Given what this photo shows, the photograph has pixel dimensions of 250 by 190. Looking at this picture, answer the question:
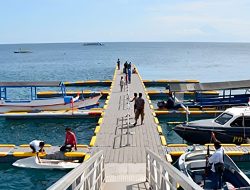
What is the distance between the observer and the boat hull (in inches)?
719

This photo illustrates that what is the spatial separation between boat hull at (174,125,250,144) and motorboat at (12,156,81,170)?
275 inches

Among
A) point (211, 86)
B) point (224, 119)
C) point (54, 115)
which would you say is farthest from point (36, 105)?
point (224, 119)

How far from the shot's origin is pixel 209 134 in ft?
61.3

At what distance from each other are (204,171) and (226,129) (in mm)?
6271

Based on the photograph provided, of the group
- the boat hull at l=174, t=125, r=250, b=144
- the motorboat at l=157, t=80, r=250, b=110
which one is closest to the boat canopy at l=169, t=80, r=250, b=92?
the motorboat at l=157, t=80, r=250, b=110

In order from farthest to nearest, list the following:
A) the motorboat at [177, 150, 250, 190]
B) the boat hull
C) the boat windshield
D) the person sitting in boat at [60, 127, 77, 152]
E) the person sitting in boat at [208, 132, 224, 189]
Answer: the boat windshield → the boat hull → the person sitting in boat at [60, 127, 77, 152] → the motorboat at [177, 150, 250, 190] → the person sitting in boat at [208, 132, 224, 189]

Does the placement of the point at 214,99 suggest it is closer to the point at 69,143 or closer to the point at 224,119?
the point at 224,119

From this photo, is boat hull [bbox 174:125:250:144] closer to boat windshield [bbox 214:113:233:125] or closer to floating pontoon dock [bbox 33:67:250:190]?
boat windshield [bbox 214:113:233:125]

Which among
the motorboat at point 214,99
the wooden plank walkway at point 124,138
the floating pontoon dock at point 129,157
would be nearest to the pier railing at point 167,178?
the floating pontoon dock at point 129,157

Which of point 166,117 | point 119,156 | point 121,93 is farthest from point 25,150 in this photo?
point 121,93

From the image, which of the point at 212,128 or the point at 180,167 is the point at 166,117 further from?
the point at 180,167

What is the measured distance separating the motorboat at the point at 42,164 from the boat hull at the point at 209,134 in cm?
699

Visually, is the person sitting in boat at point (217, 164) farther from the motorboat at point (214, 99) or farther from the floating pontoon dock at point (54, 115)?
the motorboat at point (214, 99)

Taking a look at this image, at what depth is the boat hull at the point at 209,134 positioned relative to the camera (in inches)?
719
